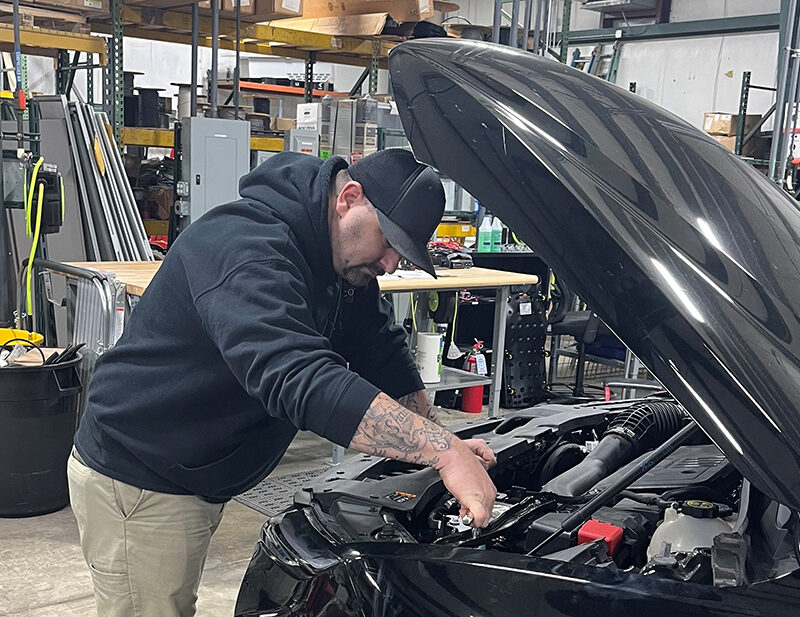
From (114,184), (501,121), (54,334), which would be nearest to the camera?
(501,121)

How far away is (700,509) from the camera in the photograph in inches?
62.7

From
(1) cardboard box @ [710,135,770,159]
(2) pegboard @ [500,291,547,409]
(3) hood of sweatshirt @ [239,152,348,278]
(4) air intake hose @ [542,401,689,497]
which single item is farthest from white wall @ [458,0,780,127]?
(3) hood of sweatshirt @ [239,152,348,278]

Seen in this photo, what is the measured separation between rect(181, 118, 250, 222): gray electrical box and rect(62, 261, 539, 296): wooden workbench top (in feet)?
1.97

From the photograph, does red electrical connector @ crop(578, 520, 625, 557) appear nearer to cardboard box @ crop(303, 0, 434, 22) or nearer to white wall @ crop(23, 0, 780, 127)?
cardboard box @ crop(303, 0, 434, 22)

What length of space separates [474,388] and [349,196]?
3988 mm

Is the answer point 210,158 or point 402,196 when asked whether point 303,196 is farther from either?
point 210,158

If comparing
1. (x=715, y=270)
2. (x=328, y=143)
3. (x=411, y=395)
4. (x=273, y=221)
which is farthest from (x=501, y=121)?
(x=328, y=143)

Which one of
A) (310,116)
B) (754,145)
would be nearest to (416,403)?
(310,116)

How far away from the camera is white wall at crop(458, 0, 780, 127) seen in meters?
9.80

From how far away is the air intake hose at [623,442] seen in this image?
1.85 m

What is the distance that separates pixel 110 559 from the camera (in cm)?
193

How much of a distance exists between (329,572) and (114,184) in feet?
13.8

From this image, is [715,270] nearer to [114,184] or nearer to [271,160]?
[271,160]

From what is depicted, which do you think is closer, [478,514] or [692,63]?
[478,514]
